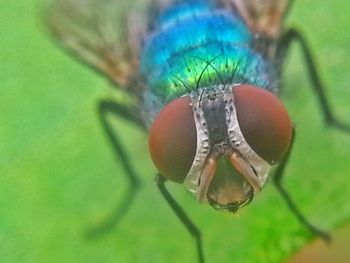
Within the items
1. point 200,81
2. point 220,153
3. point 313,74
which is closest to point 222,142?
point 220,153

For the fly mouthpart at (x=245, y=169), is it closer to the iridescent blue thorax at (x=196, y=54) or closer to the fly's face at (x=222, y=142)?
the fly's face at (x=222, y=142)

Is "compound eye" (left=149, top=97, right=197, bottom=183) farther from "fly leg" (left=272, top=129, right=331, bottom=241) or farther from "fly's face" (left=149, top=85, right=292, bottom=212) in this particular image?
"fly leg" (left=272, top=129, right=331, bottom=241)

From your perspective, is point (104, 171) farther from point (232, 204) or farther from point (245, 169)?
point (245, 169)

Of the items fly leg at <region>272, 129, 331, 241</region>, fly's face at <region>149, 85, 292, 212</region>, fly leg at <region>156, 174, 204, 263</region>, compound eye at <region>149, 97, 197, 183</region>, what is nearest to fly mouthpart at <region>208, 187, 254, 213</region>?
fly's face at <region>149, 85, 292, 212</region>

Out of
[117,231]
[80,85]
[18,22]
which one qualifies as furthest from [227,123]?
[18,22]

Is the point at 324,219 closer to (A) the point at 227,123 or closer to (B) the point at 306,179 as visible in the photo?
(B) the point at 306,179

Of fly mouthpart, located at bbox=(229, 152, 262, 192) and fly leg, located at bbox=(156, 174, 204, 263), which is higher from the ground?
fly mouthpart, located at bbox=(229, 152, 262, 192)
